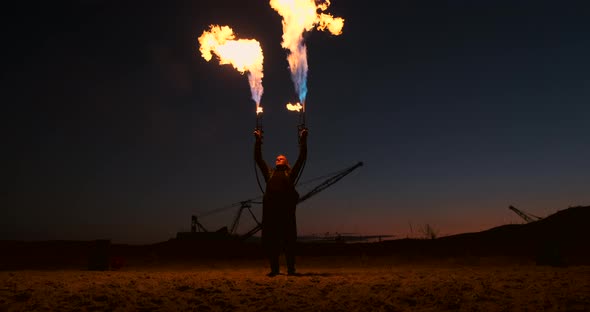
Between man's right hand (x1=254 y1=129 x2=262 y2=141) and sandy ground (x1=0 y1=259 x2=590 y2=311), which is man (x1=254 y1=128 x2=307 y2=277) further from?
sandy ground (x1=0 y1=259 x2=590 y2=311)

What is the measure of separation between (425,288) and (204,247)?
2951cm

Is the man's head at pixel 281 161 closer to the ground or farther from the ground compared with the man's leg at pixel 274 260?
farther from the ground

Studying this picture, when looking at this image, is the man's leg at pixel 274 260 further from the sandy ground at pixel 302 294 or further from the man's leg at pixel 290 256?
the sandy ground at pixel 302 294

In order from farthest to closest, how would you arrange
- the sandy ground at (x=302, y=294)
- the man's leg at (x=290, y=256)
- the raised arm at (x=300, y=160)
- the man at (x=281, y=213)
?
1. the raised arm at (x=300, y=160)
2. the man at (x=281, y=213)
3. the man's leg at (x=290, y=256)
4. the sandy ground at (x=302, y=294)

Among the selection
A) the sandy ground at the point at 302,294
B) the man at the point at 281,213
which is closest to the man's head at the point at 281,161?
the man at the point at 281,213

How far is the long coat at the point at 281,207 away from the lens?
9.58m

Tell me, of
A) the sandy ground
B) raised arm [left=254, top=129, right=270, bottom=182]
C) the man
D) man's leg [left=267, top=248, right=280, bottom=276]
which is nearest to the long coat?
the man

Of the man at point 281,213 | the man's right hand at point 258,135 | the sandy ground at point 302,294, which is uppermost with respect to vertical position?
the man's right hand at point 258,135

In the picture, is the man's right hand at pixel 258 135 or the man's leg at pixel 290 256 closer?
the man's leg at pixel 290 256

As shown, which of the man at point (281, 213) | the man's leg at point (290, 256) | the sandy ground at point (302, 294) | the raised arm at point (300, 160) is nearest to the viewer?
the sandy ground at point (302, 294)

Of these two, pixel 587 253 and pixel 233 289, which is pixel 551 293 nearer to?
pixel 233 289

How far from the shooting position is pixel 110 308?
19.0ft

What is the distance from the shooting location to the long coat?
31.4 feet

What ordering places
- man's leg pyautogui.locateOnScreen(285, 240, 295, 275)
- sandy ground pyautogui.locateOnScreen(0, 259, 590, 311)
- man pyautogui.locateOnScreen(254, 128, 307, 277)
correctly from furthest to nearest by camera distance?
1. man pyautogui.locateOnScreen(254, 128, 307, 277)
2. man's leg pyautogui.locateOnScreen(285, 240, 295, 275)
3. sandy ground pyautogui.locateOnScreen(0, 259, 590, 311)
